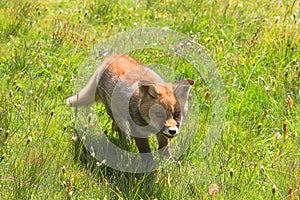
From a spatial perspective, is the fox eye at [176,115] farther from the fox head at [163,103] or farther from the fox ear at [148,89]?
the fox ear at [148,89]

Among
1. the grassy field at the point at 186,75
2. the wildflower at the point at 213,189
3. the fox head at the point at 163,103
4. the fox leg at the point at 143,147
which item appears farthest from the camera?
the fox leg at the point at 143,147

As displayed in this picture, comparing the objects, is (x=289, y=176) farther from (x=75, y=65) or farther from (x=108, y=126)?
(x=75, y=65)

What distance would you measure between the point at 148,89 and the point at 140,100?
6.3 inches

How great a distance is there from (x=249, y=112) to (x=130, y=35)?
1.91 metres

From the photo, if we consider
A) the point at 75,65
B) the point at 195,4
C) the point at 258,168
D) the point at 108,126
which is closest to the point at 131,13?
the point at 195,4

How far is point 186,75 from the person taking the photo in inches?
232

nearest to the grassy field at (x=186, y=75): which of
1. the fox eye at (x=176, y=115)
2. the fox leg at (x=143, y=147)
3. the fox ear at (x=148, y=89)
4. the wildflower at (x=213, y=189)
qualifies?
the wildflower at (x=213, y=189)

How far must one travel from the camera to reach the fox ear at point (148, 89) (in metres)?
4.44

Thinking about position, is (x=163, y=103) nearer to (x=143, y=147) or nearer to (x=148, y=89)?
(x=148, y=89)

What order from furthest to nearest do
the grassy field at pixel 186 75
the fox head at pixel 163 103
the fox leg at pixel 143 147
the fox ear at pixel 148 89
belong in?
the fox leg at pixel 143 147 < the fox ear at pixel 148 89 < the fox head at pixel 163 103 < the grassy field at pixel 186 75

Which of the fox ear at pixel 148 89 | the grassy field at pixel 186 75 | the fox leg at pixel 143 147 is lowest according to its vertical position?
the fox leg at pixel 143 147

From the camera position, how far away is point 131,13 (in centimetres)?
735

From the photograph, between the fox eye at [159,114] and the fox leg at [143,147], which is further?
the fox leg at [143,147]

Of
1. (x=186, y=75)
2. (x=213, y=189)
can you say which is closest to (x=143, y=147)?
(x=213, y=189)
